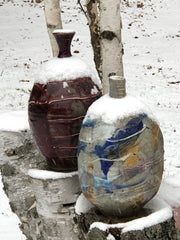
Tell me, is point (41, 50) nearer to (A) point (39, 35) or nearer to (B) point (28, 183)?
(A) point (39, 35)

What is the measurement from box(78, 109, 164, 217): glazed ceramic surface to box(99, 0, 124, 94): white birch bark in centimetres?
164

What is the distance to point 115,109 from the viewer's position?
88.7 inches

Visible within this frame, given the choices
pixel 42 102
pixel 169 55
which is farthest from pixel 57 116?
pixel 169 55

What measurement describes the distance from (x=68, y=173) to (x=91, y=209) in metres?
0.37

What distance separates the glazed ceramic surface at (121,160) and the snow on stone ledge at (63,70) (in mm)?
550

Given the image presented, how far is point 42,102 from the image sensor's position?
107 inches

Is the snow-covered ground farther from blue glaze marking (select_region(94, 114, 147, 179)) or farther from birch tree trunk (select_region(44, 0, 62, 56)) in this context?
birch tree trunk (select_region(44, 0, 62, 56))

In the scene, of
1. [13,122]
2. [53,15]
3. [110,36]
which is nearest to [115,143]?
[13,122]

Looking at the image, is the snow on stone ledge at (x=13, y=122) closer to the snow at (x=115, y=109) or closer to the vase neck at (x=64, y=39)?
the vase neck at (x=64, y=39)

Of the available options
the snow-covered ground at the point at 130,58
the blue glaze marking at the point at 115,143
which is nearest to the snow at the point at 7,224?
the snow-covered ground at the point at 130,58

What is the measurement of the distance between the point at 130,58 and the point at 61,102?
404 inches

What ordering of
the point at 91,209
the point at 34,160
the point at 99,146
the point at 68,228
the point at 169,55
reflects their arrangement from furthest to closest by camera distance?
the point at 169,55
the point at 34,160
the point at 68,228
the point at 91,209
the point at 99,146

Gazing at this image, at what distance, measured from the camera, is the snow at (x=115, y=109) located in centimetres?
222

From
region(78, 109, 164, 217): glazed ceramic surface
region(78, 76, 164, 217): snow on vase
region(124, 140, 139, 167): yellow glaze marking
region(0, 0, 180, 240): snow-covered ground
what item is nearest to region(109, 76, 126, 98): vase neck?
region(78, 76, 164, 217): snow on vase
